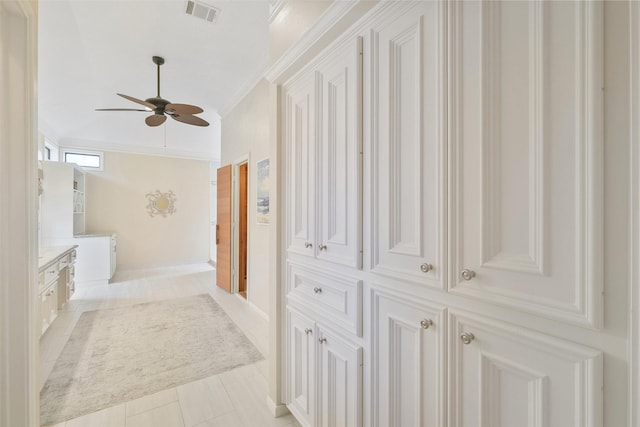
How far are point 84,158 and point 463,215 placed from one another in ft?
24.6

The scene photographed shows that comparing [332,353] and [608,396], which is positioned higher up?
[608,396]

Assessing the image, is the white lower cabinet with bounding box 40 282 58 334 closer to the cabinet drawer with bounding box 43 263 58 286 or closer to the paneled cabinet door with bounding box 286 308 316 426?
the cabinet drawer with bounding box 43 263 58 286

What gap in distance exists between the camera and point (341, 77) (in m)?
1.32

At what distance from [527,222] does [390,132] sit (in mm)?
557

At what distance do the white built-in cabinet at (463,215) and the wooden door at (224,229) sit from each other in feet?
11.3

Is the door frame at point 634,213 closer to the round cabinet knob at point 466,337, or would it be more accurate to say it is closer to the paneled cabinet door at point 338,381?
the round cabinet knob at point 466,337

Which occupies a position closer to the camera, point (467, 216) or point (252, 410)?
point (467, 216)

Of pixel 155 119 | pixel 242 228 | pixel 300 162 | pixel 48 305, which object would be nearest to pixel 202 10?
pixel 155 119

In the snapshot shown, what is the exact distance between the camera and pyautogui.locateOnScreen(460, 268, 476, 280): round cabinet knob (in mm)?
817

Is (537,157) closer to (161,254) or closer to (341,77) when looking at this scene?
(341,77)

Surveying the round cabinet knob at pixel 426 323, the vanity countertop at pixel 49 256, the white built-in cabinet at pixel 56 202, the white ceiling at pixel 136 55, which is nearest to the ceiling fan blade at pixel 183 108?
the white ceiling at pixel 136 55

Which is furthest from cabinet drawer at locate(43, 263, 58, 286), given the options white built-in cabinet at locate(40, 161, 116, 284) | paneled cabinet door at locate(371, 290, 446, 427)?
paneled cabinet door at locate(371, 290, 446, 427)

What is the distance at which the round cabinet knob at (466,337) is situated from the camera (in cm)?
84

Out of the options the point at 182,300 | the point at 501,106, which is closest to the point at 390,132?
the point at 501,106
